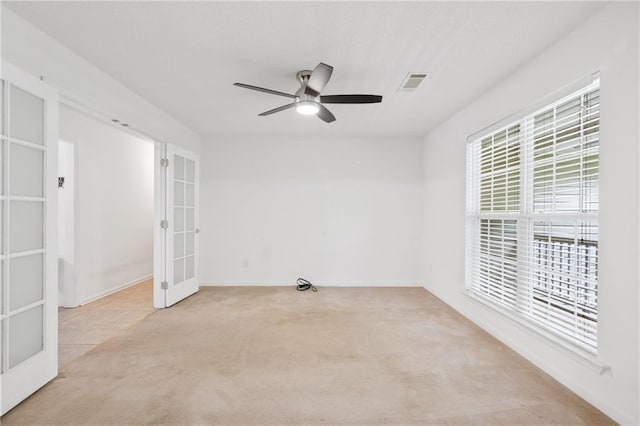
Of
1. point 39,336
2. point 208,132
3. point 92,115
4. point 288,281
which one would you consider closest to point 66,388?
point 39,336

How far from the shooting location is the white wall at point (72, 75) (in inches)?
73.6

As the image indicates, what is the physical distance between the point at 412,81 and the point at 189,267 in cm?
380

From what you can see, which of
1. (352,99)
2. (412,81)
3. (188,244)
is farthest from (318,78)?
(188,244)

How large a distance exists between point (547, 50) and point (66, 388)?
4297 millimetres

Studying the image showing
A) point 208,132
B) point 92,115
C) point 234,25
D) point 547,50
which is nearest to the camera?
point 234,25

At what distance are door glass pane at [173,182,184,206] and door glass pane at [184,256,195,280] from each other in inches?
33.1

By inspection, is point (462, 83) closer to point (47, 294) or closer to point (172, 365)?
point (172, 365)

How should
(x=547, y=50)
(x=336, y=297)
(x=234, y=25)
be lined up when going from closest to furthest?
(x=234, y=25)
(x=547, y=50)
(x=336, y=297)

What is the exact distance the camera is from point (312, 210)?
4879mm

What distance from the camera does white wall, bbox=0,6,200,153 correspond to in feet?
6.14

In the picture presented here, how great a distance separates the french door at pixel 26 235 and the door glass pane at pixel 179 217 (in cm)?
181

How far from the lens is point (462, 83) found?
281 cm

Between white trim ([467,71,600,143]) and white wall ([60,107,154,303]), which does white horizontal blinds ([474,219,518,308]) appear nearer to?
white trim ([467,71,600,143])

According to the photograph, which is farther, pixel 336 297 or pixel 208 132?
pixel 208 132
